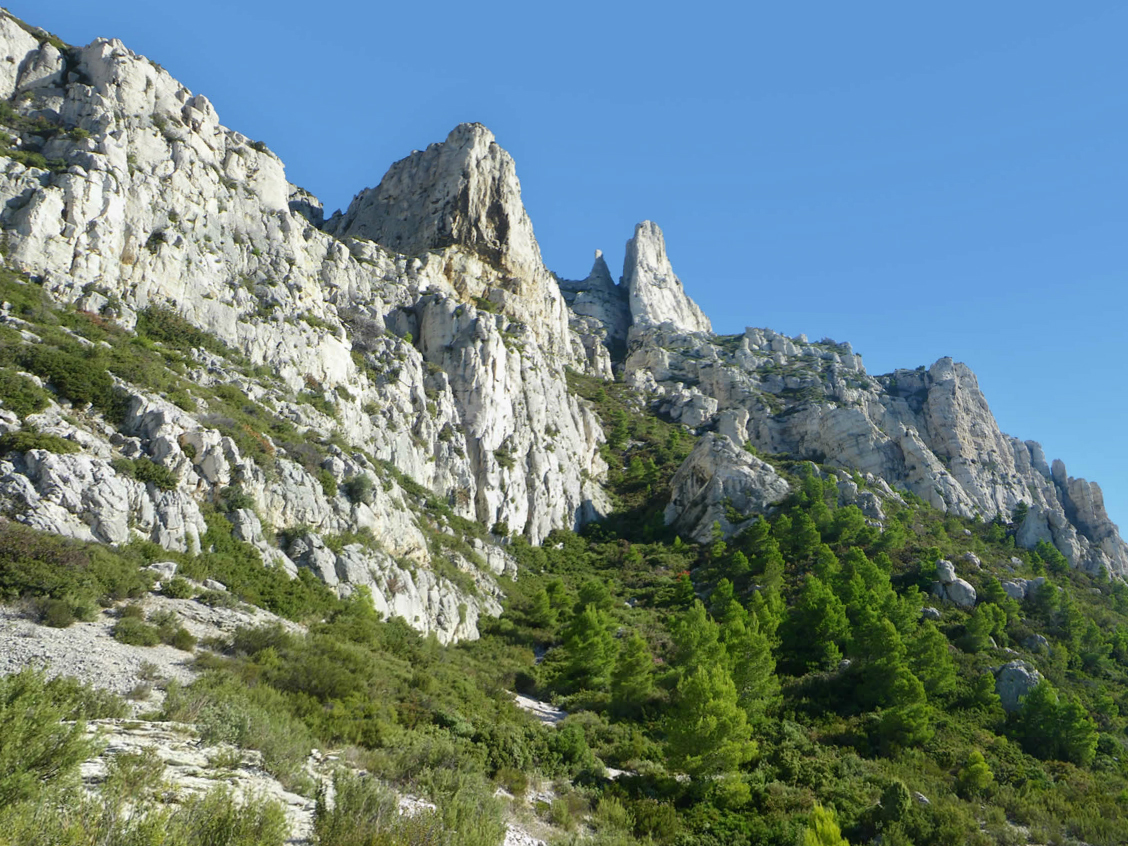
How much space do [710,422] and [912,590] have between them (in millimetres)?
45446

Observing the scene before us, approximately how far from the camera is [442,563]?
126 ft

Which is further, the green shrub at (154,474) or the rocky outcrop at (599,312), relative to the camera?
the rocky outcrop at (599,312)

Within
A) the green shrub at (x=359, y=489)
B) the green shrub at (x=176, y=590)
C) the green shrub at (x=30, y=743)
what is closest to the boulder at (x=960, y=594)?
the green shrub at (x=359, y=489)

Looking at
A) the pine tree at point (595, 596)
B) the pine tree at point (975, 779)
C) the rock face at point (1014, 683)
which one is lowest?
the pine tree at point (975, 779)

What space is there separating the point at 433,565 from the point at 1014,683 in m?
33.8

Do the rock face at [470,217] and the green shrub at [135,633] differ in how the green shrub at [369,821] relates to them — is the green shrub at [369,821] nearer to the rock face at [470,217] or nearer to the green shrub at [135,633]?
the green shrub at [135,633]

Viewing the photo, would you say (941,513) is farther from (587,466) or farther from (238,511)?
(238,511)

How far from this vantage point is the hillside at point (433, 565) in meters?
14.7

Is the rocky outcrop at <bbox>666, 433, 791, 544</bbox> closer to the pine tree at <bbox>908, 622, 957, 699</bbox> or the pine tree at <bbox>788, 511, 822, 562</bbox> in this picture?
the pine tree at <bbox>788, 511, 822, 562</bbox>

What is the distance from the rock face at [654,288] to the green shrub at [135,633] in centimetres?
11509

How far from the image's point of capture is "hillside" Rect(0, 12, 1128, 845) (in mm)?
14672

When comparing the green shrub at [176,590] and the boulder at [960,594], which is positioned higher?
the boulder at [960,594]

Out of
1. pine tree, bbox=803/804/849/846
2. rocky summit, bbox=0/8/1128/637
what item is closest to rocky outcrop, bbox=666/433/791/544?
rocky summit, bbox=0/8/1128/637

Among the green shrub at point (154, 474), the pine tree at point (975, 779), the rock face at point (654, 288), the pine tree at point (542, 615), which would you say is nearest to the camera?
the green shrub at point (154, 474)
